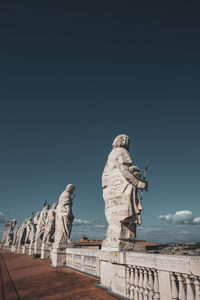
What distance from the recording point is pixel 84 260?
326 inches

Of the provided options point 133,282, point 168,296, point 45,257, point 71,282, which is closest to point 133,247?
point 133,282

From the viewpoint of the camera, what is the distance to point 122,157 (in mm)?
6543

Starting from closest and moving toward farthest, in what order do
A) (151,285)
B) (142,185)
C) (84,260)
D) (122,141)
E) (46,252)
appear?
(151,285), (142,185), (122,141), (84,260), (46,252)

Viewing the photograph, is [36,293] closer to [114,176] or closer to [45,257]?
[114,176]

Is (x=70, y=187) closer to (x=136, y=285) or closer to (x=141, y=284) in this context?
(x=136, y=285)

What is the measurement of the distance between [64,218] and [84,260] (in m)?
3.28

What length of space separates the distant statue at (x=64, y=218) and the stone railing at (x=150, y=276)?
5536mm

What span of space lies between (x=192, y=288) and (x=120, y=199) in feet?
9.78

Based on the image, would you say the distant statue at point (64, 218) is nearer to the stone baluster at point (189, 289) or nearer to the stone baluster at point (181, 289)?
the stone baluster at point (181, 289)

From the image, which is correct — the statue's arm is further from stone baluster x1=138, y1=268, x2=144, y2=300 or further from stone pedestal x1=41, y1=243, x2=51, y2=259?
stone pedestal x1=41, y1=243, x2=51, y2=259

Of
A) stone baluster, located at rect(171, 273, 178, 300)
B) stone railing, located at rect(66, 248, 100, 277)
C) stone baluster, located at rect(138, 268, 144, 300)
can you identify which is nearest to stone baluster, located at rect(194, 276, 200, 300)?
stone baluster, located at rect(171, 273, 178, 300)

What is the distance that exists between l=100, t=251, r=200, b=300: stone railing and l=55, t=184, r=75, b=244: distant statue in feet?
18.2

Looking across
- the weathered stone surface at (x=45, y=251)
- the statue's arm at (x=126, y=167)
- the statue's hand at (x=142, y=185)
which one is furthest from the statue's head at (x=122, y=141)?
the weathered stone surface at (x=45, y=251)

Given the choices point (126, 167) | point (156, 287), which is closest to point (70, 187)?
point (126, 167)
